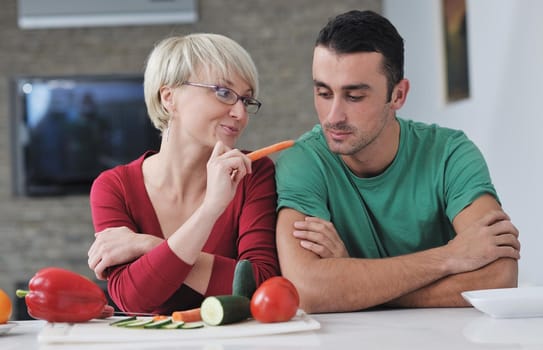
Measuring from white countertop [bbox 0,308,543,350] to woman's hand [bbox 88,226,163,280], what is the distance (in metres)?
0.29

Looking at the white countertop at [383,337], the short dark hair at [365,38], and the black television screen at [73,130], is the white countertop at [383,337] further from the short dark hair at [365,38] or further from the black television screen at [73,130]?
the black television screen at [73,130]

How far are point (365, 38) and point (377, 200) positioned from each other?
0.41m

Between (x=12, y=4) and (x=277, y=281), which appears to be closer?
(x=277, y=281)

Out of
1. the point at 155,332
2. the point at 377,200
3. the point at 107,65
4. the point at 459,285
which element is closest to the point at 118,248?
the point at 155,332

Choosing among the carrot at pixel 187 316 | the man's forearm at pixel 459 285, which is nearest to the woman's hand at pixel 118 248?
the carrot at pixel 187 316

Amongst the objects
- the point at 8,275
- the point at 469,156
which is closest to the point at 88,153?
the point at 8,275

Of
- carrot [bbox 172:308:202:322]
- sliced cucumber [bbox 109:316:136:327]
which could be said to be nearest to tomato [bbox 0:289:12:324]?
sliced cucumber [bbox 109:316:136:327]

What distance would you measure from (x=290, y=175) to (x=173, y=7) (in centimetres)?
388

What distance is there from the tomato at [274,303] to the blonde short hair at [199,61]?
73cm

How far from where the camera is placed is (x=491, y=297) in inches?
54.7

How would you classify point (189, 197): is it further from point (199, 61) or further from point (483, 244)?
point (483, 244)

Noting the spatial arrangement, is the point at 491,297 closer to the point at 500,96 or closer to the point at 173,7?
the point at 500,96

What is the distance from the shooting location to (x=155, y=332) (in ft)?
3.96

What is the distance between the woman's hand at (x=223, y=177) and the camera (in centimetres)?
165
